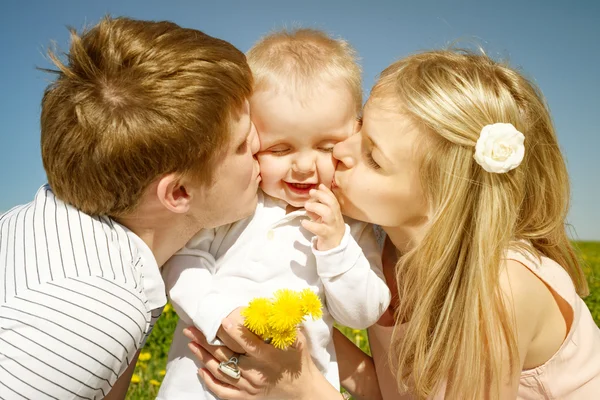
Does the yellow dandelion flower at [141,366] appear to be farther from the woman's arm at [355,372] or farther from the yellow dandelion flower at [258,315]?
the yellow dandelion flower at [258,315]

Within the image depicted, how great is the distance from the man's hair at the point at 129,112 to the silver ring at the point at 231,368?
80cm

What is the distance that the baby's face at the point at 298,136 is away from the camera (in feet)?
9.26

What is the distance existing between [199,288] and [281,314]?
1.75 feet

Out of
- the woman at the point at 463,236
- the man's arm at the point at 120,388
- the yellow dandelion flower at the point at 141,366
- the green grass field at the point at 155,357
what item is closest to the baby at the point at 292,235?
the woman at the point at 463,236

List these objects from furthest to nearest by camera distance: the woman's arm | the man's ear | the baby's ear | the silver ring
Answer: the woman's arm → the baby's ear → the silver ring → the man's ear

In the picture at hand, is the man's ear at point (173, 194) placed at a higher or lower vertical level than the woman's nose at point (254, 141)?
lower

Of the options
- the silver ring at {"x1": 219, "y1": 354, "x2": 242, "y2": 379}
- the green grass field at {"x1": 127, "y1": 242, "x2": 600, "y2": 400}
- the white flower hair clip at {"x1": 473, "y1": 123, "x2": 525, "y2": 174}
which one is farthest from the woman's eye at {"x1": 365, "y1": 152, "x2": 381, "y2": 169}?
the green grass field at {"x1": 127, "y1": 242, "x2": 600, "y2": 400}

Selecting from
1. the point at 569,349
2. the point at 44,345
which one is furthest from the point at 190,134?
the point at 569,349

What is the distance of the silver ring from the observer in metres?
2.76

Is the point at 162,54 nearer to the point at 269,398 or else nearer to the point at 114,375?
the point at 114,375

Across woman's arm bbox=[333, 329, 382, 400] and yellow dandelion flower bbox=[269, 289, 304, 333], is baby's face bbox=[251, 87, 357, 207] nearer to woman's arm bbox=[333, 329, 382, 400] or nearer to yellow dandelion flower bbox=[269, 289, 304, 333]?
yellow dandelion flower bbox=[269, 289, 304, 333]

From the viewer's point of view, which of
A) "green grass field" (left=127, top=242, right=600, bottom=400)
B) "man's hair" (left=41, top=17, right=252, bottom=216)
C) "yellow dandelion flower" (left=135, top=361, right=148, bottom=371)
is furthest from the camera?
"yellow dandelion flower" (left=135, top=361, right=148, bottom=371)

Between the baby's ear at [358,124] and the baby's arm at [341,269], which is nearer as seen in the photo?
the baby's arm at [341,269]

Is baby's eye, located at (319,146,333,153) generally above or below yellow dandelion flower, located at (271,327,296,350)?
above
